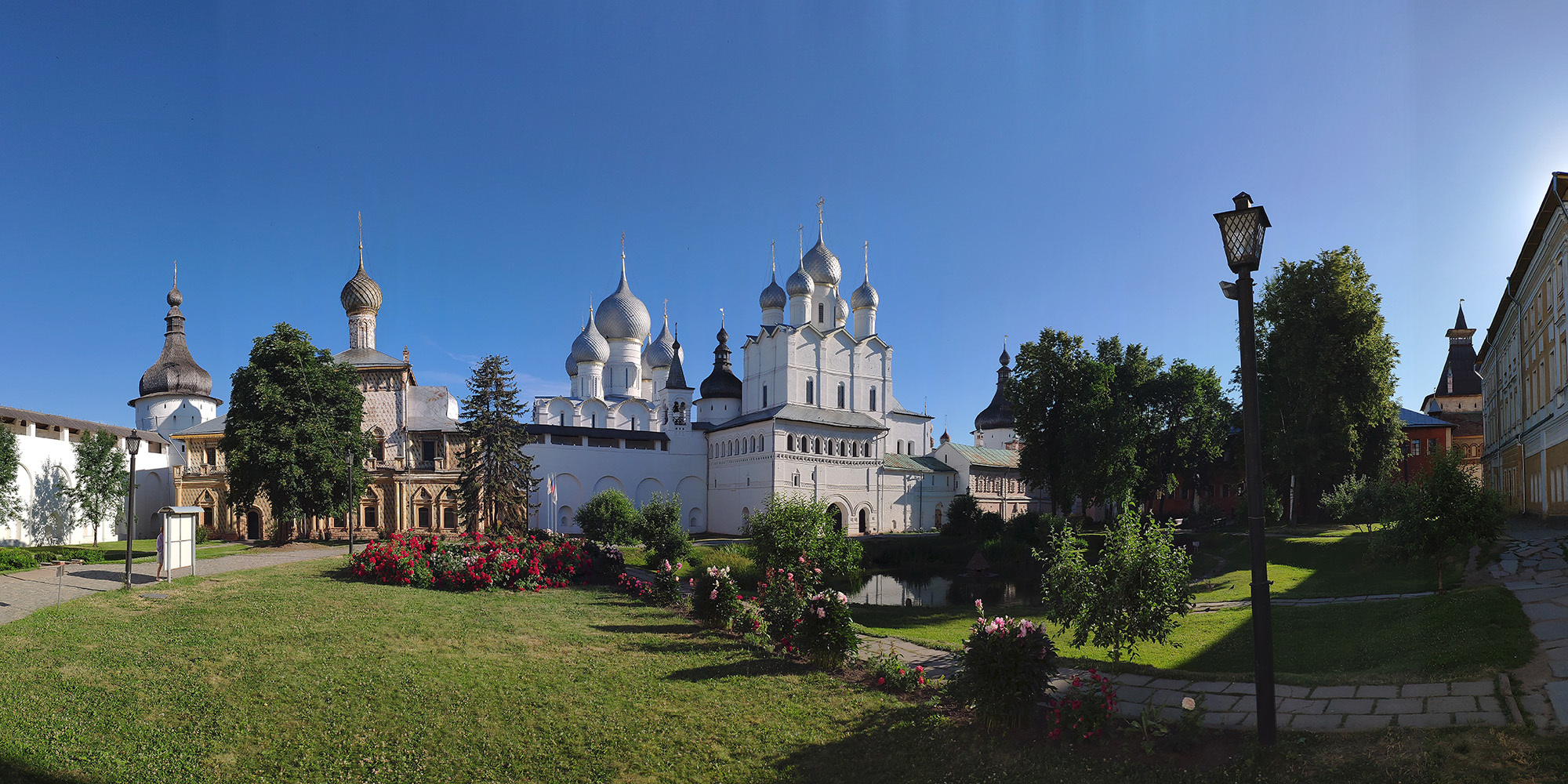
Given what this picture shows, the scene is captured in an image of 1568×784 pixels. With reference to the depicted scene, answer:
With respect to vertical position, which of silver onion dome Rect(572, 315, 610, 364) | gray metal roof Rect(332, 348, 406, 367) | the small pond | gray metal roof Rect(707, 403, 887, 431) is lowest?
the small pond

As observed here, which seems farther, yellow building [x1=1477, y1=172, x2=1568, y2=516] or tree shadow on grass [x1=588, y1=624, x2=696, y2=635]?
yellow building [x1=1477, y1=172, x2=1568, y2=516]

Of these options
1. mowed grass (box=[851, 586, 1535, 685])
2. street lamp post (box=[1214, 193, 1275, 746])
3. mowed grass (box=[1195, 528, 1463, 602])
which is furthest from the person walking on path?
mowed grass (box=[1195, 528, 1463, 602])

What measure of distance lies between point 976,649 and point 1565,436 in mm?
19203

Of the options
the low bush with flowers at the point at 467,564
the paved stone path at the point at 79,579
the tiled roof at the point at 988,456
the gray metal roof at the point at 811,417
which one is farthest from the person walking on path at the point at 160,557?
the tiled roof at the point at 988,456

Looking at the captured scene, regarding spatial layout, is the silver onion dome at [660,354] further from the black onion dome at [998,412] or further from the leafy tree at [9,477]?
the leafy tree at [9,477]

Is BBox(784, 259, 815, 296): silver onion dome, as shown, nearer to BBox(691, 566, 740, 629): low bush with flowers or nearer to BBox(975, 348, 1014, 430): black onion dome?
BBox(975, 348, 1014, 430): black onion dome

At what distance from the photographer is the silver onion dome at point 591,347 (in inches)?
1897

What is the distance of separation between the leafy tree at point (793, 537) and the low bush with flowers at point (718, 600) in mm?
1599

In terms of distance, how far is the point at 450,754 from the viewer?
6.60m

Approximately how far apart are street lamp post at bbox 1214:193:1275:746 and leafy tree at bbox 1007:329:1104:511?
82.2 feet

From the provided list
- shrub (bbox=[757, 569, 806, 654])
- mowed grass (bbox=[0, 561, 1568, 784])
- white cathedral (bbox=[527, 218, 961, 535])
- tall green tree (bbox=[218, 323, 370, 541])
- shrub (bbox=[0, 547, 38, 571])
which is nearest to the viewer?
mowed grass (bbox=[0, 561, 1568, 784])

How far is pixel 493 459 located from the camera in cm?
2969

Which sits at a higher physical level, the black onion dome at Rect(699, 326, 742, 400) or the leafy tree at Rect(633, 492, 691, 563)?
the black onion dome at Rect(699, 326, 742, 400)

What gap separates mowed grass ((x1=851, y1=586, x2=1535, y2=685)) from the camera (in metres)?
7.04
